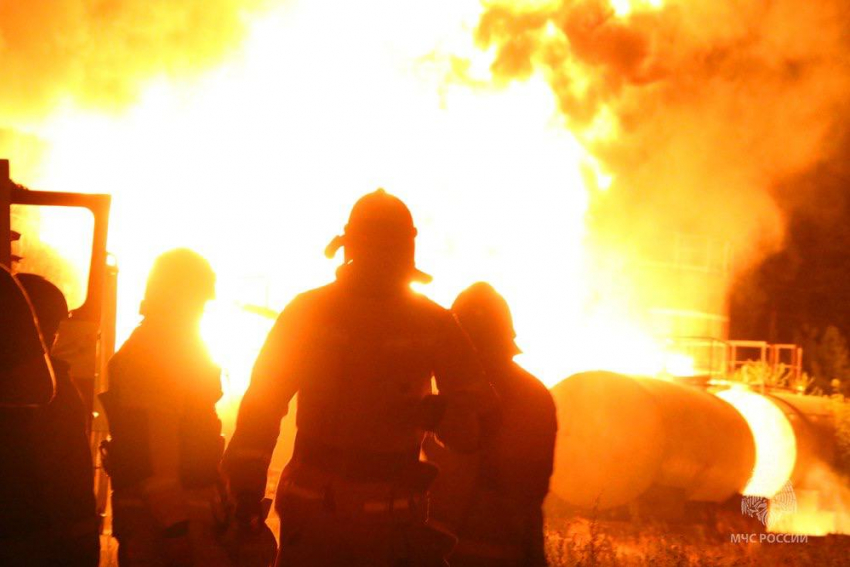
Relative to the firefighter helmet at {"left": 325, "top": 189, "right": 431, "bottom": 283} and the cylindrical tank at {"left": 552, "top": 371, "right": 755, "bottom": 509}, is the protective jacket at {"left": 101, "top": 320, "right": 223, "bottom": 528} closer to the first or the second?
the firefighter helmet at {"left": 325, "top": 189, "right": 431, "bottom": 283}

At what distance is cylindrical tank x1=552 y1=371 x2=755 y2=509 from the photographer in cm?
1281

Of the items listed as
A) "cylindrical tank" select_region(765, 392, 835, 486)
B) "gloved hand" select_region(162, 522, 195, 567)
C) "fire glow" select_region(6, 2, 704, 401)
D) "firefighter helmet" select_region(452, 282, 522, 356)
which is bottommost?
"cylindrical tank" select_region(765, 392, 835, 486)

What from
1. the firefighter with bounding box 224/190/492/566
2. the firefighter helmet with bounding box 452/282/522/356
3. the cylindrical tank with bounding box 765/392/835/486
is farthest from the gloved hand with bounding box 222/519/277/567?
the cylindrical tank with bounding box 765/392/835/486

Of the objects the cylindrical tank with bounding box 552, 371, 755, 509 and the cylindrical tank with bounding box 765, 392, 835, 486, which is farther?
the cylindrical tank with bounding box 765, 392, 835, 486

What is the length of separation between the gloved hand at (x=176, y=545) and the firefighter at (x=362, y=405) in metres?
0.79

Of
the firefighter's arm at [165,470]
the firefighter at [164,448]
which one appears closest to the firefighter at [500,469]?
the firefighter at [164,448]

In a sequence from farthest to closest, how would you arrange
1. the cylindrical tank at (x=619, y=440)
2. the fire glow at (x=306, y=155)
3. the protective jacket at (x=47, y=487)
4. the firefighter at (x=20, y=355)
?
the fire glow at (x=306, y=155)
the cylindrical tank at (x=619, y=440)
the protective jacket at (x=47, y=487)
the firefighter at (x=20, y=355)

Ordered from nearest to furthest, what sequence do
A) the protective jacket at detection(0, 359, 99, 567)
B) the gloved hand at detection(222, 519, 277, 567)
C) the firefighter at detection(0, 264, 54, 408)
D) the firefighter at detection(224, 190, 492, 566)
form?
the firefighter at detection(0, 264, 54, 408), the protective jacket at detection(0, 359, 99, 567), the firefighter at detection(224, 190, 492, 566), the gloved hand at detection(222, 519, 277, 567)

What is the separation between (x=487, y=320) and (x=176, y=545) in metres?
1.60

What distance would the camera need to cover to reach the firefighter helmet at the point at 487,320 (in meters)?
4.50

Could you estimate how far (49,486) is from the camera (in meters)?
2.99

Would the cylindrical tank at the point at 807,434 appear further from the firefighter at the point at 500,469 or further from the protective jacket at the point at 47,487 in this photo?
the protective jacket at the point at 47,487

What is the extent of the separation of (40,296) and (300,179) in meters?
11.7

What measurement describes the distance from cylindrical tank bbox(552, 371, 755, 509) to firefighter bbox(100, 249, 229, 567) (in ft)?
29.5
